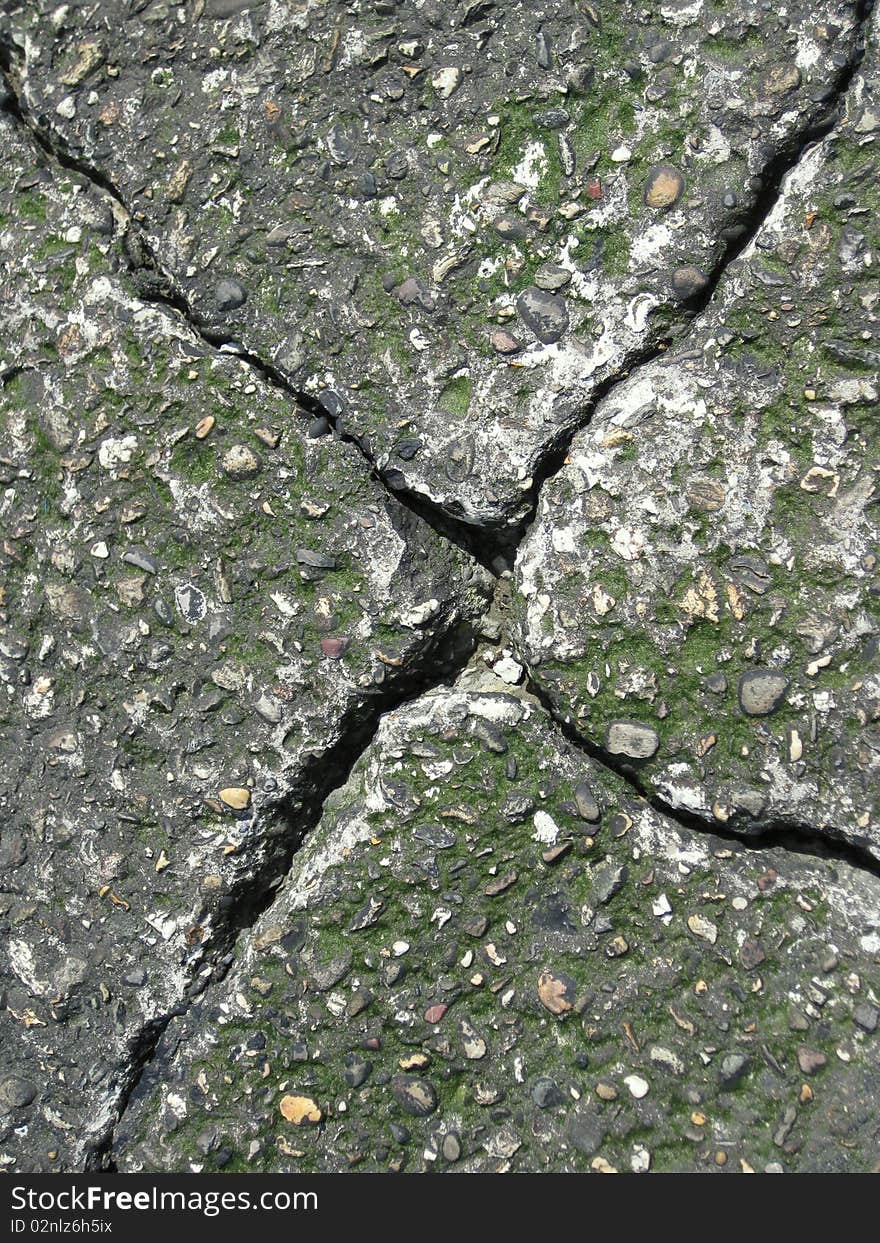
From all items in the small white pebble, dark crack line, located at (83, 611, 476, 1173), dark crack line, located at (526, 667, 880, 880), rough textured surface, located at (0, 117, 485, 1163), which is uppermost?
rough textured surface, located at (0, 117, 485, 1163)

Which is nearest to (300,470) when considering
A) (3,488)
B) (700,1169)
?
(3,488)

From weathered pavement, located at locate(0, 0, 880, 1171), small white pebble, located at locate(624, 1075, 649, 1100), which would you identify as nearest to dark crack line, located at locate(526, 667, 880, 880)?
weathered pavement, located at locate(0, 0, 880, 1171)

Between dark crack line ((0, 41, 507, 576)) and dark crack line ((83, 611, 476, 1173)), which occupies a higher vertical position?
dark crack line ((0, 41, 507, 576))

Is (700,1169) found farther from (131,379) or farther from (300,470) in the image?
(131,379)

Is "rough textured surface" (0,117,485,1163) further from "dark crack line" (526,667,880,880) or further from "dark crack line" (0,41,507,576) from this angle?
"dark crack line" (526,667,880,880)

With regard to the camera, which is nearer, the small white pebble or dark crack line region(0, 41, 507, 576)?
the small white pebble

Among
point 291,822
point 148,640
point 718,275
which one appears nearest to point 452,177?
point 718,275

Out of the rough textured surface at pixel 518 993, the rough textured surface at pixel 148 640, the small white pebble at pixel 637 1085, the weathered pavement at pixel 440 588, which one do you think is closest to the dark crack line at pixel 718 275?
the weathered pavement at pixel 440 588
